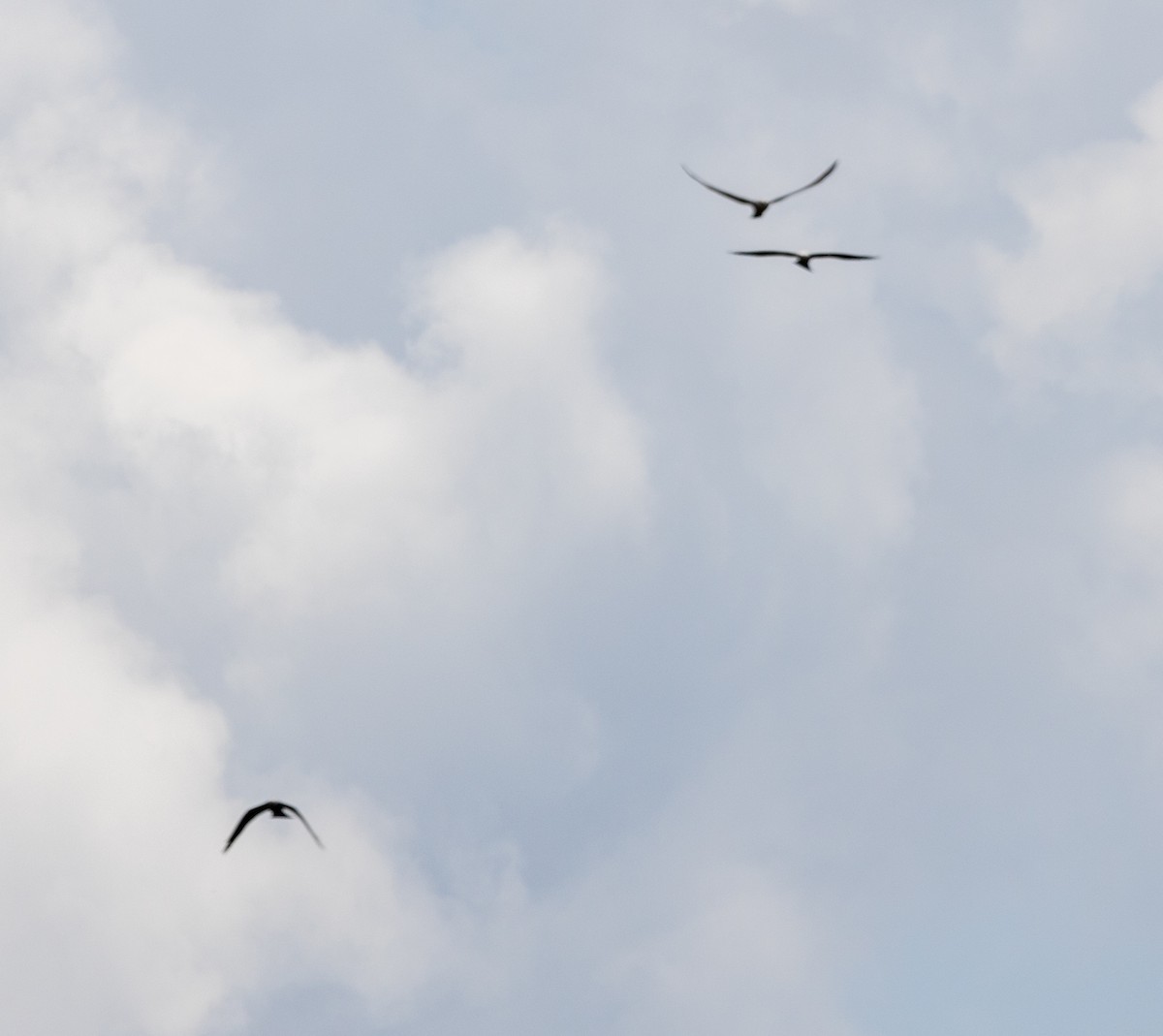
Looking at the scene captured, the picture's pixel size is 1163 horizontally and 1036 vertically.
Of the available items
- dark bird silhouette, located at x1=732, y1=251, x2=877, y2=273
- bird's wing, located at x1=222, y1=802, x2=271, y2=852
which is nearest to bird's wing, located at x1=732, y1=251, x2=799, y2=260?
dark bird silhouette, located at x1=732, y1=251, x2=877, y2=273

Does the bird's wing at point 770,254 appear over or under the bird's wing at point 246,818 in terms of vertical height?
over

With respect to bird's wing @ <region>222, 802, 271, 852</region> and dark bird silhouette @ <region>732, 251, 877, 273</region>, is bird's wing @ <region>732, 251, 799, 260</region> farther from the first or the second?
bird's wing @ <region>222, 802, 271, 852</region>

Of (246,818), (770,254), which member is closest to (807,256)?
(770,254)

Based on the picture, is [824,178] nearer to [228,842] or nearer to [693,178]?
[693,178]

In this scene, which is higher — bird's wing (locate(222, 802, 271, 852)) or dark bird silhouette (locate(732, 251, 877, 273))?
dark bird silhouette (locate(732, 251, 877, 273))

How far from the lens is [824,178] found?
109m

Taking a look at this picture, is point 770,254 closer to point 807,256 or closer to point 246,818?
point 807,256

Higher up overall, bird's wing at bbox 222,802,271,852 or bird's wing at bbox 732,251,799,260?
bird's wing at bbox 732,251,799,260

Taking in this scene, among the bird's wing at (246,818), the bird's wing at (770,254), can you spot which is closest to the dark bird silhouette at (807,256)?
the bird's wing at (770,254)

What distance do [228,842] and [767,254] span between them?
50.6m

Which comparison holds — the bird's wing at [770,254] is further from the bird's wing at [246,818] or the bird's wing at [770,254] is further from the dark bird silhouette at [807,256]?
the bird's wing at [246,818]

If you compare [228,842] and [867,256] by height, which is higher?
[867,256]

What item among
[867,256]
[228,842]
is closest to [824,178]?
[867,256]

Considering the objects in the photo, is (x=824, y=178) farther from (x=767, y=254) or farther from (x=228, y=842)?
(x=228, y=842)
